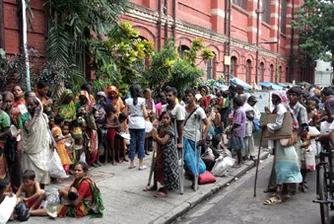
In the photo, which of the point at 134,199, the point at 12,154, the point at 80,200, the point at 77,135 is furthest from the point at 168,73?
the point at 80,200

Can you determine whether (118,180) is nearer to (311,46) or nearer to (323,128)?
(323,128)

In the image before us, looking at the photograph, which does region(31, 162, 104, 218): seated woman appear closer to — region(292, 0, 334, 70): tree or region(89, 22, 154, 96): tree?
region(89, 22, 154, 96): tree

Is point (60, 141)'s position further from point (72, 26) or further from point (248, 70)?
point (248, 70)

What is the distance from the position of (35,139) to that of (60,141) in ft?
3.25

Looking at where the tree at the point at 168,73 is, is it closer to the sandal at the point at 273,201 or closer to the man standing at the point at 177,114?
the man standing at the point at 177,114

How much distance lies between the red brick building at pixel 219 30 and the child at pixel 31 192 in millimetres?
4179

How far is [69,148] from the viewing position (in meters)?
7.00

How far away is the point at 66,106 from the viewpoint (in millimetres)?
7008

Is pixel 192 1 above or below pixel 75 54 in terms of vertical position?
above

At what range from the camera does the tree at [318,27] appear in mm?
29688

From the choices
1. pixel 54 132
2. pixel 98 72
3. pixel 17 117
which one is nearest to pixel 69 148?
pixel 54 132

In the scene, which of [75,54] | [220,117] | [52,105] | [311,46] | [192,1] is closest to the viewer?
[52,105]

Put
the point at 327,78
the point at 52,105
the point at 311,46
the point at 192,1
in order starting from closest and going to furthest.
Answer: the point at 52,105
the point at 192,1
the point at 311,46
the point at 327,78

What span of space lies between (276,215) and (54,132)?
3.96m
